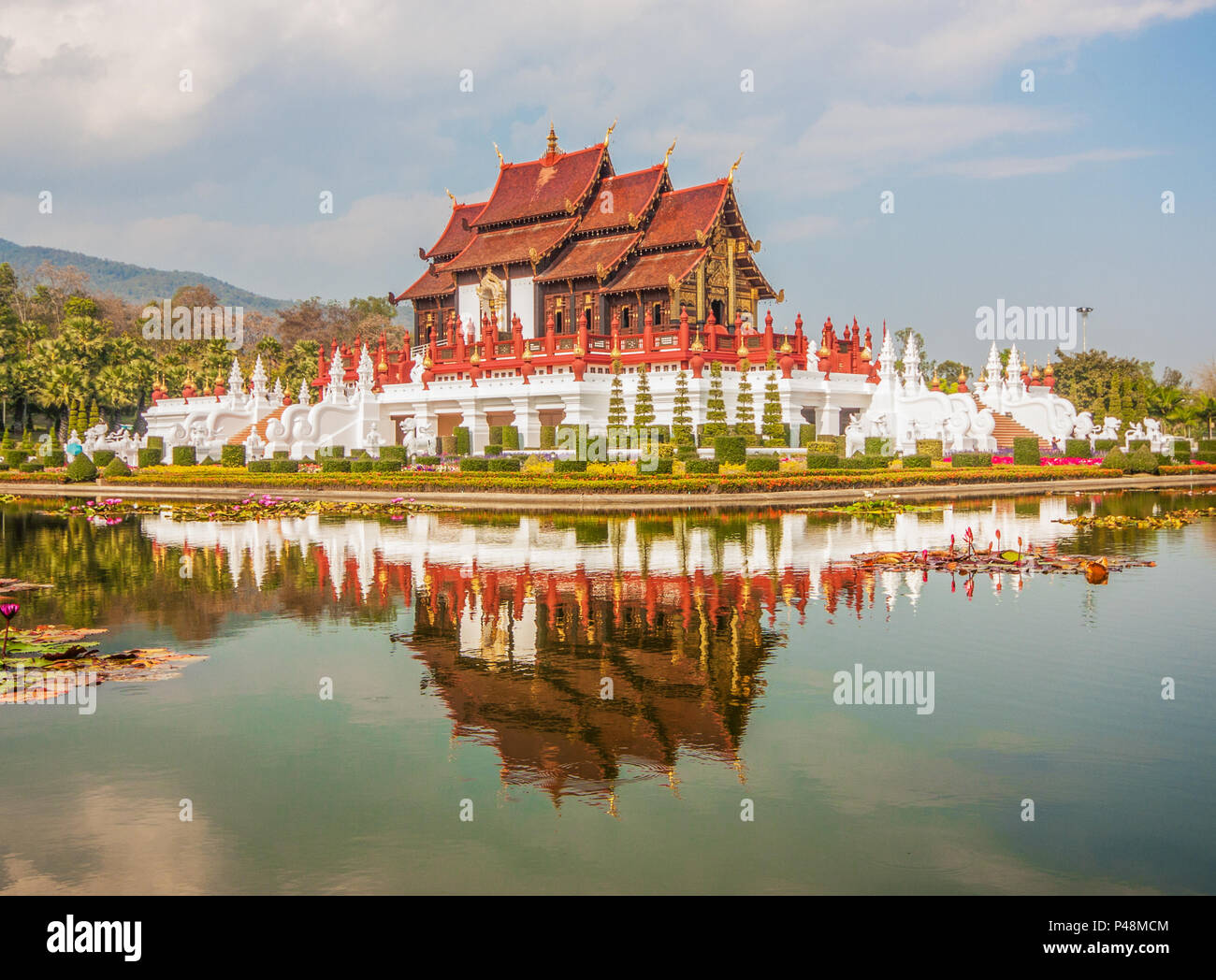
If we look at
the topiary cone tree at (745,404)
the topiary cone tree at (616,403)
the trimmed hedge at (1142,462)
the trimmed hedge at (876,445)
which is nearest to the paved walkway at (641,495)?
the trimmed hedge at (1142,462)

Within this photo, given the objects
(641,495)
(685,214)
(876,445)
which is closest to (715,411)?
(876,445)

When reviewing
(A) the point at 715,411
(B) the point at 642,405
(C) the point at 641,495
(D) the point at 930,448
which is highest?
(B) the point at 642,405

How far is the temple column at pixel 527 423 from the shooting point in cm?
4759

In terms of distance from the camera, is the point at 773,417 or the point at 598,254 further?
the point at 598,254

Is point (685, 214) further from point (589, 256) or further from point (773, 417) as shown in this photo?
point (773, 417)

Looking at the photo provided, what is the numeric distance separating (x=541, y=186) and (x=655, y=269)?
10.6m

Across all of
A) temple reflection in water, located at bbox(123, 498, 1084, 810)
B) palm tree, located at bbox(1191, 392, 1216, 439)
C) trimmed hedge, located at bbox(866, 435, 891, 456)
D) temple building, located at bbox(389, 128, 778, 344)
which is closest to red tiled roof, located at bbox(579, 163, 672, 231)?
temple building, located at bbox(389, 128, 778, 344)

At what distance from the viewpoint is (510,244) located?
57.9 m

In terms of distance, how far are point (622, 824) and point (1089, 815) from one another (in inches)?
111

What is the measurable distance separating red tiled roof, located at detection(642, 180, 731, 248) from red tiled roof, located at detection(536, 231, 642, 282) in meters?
1.07

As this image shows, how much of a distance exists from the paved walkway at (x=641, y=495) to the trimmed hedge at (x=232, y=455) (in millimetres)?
4972

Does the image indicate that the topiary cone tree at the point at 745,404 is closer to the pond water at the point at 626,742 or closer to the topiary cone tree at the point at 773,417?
the topiary cone tree at the point at 773,417

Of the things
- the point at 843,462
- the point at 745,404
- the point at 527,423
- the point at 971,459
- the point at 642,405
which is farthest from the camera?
the point at 527,423
